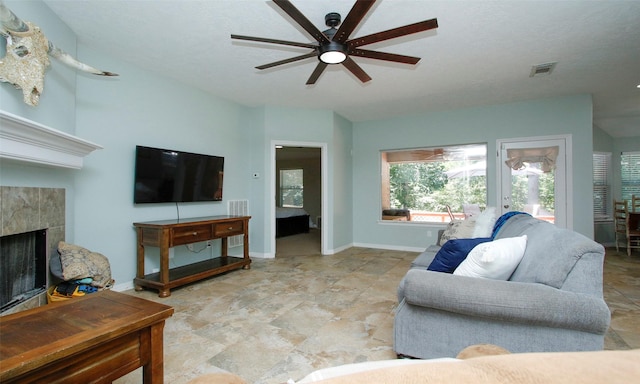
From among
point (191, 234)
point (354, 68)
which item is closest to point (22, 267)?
point (191, 234)

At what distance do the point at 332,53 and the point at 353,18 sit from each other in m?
0.46

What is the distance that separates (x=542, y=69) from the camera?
139 inches

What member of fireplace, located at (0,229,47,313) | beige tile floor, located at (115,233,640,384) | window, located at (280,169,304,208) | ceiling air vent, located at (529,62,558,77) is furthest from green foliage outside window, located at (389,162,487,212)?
fireplace, located at (0,229,47,313)

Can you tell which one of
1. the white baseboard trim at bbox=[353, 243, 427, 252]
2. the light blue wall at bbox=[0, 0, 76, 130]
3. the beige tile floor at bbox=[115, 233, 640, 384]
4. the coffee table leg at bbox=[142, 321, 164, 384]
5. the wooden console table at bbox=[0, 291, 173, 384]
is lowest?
the beige tile floor at bbox=[115, 233, 640, 384]

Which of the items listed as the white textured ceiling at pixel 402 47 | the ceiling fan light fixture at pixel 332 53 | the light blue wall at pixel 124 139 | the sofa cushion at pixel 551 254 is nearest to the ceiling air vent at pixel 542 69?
the white textured ceiling at pixel 402 47

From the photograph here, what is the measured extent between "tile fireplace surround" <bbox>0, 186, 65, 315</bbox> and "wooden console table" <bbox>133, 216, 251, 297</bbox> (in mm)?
779

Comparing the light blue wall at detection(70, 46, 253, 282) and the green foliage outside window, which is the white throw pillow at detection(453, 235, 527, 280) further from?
the green foliage outside window

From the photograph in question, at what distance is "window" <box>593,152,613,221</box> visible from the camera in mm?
6227

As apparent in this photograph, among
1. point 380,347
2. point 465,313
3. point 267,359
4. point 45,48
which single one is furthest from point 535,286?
point 45,48

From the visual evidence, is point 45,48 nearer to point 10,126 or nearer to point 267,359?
point 10,126

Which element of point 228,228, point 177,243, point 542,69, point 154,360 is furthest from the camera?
point 228,228

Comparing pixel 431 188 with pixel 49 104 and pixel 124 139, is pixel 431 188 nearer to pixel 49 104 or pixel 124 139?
pixel 124 139

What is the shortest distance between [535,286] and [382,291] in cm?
189

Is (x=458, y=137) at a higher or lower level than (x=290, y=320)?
higher
